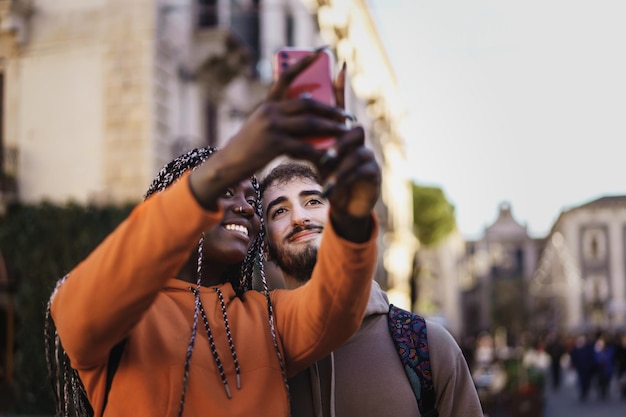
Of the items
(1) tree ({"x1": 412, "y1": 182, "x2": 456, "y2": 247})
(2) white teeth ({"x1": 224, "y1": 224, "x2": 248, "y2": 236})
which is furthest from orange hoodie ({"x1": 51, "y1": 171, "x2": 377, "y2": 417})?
(1) tree ({"x1": 412, "y1": 182, "x2": 456, "y2": 247})

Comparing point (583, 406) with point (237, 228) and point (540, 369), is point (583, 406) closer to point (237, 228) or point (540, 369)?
point (540, 369)

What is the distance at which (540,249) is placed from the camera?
107625 mm

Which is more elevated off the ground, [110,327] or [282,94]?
[282,94]

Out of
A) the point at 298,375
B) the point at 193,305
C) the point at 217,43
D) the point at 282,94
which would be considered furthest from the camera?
the point at 217,43

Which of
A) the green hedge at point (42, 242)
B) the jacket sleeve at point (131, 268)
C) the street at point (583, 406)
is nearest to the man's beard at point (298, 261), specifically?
the jacket sleeve at point (131, 268)

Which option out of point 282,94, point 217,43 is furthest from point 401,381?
point 217,43

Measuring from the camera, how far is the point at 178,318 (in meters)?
2.06

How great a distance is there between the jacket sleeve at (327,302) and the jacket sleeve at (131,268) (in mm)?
320

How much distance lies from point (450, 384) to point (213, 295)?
0.89 m

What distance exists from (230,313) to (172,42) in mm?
12682

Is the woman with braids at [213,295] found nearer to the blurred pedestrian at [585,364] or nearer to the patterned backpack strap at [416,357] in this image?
the patterned backpack strap at [416,357]

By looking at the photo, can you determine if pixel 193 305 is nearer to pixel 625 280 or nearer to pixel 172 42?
pixel 172 42

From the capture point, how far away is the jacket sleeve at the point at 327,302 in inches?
71.2

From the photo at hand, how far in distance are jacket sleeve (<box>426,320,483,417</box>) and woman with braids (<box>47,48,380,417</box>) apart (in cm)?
62
